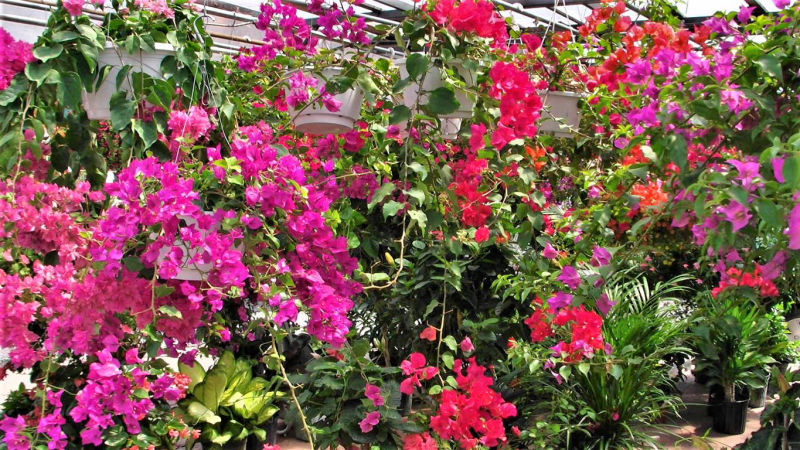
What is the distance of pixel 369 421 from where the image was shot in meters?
1.71

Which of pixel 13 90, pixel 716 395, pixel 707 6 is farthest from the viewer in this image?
pixel 707 6

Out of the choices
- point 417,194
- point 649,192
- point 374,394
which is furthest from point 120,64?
point 649,192

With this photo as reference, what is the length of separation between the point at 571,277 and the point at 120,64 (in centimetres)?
106

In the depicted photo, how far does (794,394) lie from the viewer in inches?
94.3

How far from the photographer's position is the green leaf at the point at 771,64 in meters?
1.18

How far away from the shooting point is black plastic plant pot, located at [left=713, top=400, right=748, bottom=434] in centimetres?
351

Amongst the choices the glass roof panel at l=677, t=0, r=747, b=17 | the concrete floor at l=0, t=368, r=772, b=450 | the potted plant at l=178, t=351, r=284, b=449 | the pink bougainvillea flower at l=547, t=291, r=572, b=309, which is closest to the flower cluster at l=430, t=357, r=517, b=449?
the pink bougainvillea flower at l=547, t=291, r=572, b=309

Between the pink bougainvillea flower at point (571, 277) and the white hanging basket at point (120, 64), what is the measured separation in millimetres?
951

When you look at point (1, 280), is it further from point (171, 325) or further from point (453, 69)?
point (453, 69)

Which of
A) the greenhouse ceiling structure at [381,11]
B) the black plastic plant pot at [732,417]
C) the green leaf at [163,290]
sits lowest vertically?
the black plastic plant pot at [732,417]

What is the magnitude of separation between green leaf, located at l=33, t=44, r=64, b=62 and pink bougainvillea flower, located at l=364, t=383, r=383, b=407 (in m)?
0.95

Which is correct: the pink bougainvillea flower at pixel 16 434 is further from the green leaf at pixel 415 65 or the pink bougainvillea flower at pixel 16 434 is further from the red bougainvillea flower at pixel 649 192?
the red bougainvillea flower at pixel 649 192

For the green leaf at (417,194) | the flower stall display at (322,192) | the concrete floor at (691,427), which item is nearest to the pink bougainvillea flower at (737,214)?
the flower stall display at (322,192)

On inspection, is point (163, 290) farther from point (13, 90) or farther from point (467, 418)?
point (467, 418)
